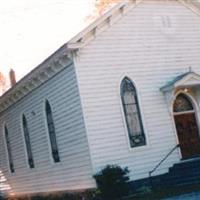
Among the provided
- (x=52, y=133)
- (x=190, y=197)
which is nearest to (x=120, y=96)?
(x=52, y=133)

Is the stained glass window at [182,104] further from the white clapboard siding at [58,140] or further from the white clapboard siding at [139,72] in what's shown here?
the white clapboard siding at [58,140]

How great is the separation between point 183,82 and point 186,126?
2206mm

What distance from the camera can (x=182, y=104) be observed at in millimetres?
22984

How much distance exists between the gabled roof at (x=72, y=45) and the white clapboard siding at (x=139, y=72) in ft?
0.90

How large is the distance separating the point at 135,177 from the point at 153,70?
15.6ft

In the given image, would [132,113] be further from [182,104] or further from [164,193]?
Answer: [164,193]

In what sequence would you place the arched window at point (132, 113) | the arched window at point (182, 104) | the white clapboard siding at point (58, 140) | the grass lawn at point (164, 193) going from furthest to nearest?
the arched window at point (182, 104), the arched window at point (132, 113), the white clapboard siding at point (58, 140), the grass lawn at point (164, 193)

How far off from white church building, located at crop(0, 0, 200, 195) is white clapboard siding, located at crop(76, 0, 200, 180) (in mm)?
40

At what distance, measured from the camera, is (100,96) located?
20250 millimetres

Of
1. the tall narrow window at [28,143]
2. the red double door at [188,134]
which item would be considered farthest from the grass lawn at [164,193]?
the tall narrow window at [28,143]

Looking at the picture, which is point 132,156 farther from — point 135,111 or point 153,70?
point 153,70

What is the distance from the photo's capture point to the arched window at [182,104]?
2272 centimetres

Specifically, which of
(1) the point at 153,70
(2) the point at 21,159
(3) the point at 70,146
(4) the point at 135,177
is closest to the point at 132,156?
(4) the point at 135,177

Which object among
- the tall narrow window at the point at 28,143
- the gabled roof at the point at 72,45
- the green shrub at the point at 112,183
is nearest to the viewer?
the green shrub at the point at 112,183
